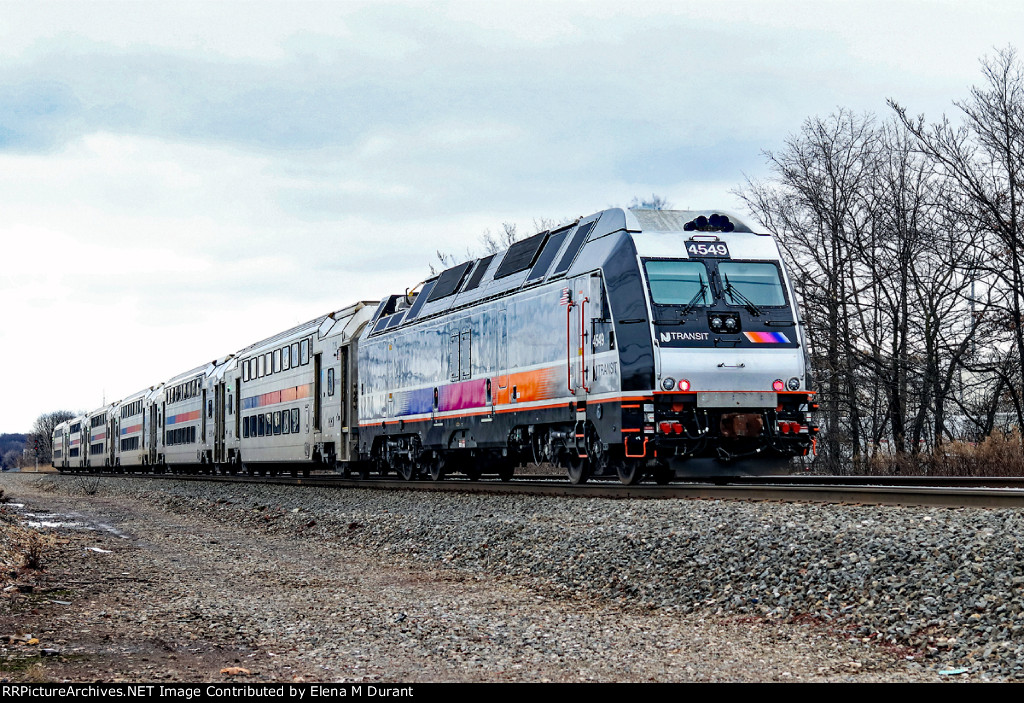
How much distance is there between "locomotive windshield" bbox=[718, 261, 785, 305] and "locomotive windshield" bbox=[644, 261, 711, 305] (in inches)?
12.1

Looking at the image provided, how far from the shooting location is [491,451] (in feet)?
61.4

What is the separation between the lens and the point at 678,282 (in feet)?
47.4

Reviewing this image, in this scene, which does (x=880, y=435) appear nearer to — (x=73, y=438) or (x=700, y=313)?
(x=700, y=313)

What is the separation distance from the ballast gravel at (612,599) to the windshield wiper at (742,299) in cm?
345

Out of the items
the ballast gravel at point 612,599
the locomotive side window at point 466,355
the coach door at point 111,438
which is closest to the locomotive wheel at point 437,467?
the locomotive side window at point 466,355

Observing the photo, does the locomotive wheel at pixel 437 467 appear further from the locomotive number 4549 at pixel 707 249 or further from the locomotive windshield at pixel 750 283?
the locomotive windshield at pixel 750 283

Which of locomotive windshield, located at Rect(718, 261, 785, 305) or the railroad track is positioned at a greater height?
locomotive windshield, located at Rect(718, 261, 785, 305)

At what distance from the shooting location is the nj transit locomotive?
1392 centimetres

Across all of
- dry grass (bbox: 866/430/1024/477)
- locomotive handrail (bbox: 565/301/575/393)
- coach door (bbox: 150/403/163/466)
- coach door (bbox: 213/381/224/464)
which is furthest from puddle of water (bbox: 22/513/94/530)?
coach door (bbox: 150/403/163/466)

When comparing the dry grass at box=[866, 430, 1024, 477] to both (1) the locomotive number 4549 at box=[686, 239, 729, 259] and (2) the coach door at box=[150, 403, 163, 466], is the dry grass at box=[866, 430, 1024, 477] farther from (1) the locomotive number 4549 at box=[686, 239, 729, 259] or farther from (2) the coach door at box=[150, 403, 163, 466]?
(2) the coach door at box=[150, 403, 163, 466]

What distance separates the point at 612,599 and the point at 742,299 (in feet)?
20.3

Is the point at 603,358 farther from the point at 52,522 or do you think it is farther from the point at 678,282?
the point at 52,522

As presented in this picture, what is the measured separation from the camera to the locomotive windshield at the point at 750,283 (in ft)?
47.9

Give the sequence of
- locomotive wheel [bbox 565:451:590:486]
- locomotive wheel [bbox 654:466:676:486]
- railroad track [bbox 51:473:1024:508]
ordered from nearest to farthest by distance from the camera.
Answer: railroad track [bbox 51:473:1024:508]
locomotive wheel [bbox 654:466:676:486]
locomotive wheel [bbox 565:451:590:486]
